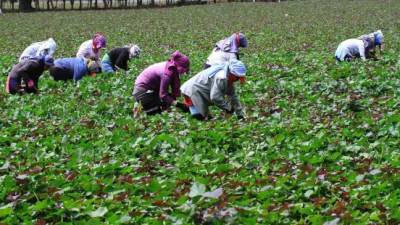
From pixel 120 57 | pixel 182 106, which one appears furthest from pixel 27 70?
pixel 182 106

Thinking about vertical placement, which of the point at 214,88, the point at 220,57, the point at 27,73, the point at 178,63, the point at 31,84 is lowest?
the point at 31,84

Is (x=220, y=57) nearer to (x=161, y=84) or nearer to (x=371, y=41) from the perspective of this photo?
(x=161, y=84)

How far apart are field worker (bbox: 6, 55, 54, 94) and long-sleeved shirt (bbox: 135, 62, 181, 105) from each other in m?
3.25

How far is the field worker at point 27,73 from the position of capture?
1250 centimetres

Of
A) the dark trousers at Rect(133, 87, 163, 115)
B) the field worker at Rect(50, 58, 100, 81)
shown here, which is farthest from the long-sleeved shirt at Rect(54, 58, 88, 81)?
the dark trousers at Rect(133, 87, 163, 115)

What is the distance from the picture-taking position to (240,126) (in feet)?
29.5

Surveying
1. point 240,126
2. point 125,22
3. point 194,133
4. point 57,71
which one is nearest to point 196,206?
point 194,133

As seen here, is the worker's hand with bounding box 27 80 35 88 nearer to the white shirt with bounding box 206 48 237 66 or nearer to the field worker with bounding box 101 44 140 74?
the field worker with bounding box 101 44 140 74

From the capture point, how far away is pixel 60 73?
1402 centimetres

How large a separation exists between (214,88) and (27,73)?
521cm

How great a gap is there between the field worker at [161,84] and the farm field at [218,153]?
26 centimetres

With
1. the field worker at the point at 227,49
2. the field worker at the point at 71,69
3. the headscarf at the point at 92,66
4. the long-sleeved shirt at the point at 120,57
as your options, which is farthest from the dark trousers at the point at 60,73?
the field worker at the point at 227,49

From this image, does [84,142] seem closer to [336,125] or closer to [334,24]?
[336,125]

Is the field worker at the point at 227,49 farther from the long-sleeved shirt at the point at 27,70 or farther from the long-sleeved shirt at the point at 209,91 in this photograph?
the long-sleeved shirt at the point at 27,70
